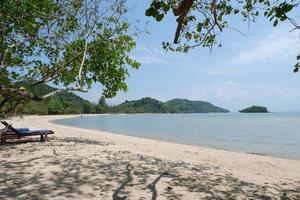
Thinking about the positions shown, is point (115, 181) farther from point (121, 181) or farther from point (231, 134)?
point (231, 134)

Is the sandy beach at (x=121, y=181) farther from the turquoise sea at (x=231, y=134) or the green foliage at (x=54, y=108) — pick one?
the green foliage at (x=54, y=108)

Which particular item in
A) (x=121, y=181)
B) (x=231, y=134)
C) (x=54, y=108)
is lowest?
(x=231, y=134)

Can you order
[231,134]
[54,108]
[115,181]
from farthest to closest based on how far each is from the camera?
[54,108] → [231,134] → [115,181]

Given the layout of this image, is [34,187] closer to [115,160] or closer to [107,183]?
[107,183]

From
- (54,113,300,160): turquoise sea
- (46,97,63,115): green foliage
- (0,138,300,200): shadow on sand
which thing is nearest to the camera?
(0,138,300,200): shadow on sand

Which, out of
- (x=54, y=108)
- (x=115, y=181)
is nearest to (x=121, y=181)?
(x=115, y=181)

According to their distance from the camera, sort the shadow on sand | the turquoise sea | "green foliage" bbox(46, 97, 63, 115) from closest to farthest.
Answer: the shadow on sand < the turquoise sea < "green foliage" bbox(46, 97, 63, 115)

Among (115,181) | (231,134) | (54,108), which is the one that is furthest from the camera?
(54,108)

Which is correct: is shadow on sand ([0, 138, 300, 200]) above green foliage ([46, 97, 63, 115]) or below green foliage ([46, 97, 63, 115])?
below

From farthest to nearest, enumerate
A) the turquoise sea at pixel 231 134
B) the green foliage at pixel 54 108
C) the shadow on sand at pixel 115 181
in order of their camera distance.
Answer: the green foliage at pixel 54 108
the turquoise sea at pixel 231 134
the shadow on sand at pixel 115 181

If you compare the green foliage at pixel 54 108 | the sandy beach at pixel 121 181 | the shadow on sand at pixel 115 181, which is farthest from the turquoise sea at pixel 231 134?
the green foliage at pixel 54 108

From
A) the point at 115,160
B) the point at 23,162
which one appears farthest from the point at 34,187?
the point at 115,160

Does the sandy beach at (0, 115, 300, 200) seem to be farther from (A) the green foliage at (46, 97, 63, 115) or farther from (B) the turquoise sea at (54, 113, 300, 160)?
(A) the green foliage at (46, 97, 63, 115)

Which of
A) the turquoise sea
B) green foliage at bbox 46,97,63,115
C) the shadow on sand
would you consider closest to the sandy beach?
the shadow on sand
